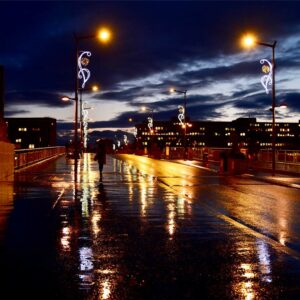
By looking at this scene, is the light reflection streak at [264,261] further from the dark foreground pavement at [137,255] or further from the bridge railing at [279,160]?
the bridge railing at [279,160]

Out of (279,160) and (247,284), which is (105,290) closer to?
(247,284)

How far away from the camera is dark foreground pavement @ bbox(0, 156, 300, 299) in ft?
24.7

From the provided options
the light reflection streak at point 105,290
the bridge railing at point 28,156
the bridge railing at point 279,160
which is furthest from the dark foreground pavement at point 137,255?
the bridge railing at point 279,160

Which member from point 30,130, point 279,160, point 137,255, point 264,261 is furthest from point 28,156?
point 30,130

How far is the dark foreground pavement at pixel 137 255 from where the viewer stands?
7516mm

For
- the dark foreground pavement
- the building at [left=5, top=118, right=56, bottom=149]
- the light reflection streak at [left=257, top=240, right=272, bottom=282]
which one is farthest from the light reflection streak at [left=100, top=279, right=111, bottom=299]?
the building at [left=5, top=118, right=56, bottom=149]

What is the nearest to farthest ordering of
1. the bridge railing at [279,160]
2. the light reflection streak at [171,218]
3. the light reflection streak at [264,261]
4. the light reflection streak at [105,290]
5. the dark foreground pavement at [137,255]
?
the light reflection streak at [105,290] < the dark foreground pavement at [137,255] < the light reflection streak at [264,261] < the light reflection streak at [171,218] < the bridge railing at [279,160]

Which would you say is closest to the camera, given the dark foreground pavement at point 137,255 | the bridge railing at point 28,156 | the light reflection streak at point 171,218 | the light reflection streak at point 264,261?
the dark foreground pavement at point 137,255

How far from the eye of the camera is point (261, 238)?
464 inches

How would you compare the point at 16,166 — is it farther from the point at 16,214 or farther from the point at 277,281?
the point at 277,281

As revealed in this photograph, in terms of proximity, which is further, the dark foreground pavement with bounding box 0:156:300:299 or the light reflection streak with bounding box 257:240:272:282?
the light reflection streak with bounding box 257:240:272:282

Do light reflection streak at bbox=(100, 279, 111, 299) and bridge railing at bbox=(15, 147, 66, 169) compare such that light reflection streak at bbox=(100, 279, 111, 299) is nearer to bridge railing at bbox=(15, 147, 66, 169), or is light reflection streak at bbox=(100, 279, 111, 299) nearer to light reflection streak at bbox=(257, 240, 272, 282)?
light reflection streak at bbox=(257, 240, 272, 282)

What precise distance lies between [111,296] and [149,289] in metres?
0.57

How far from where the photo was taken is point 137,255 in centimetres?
985
